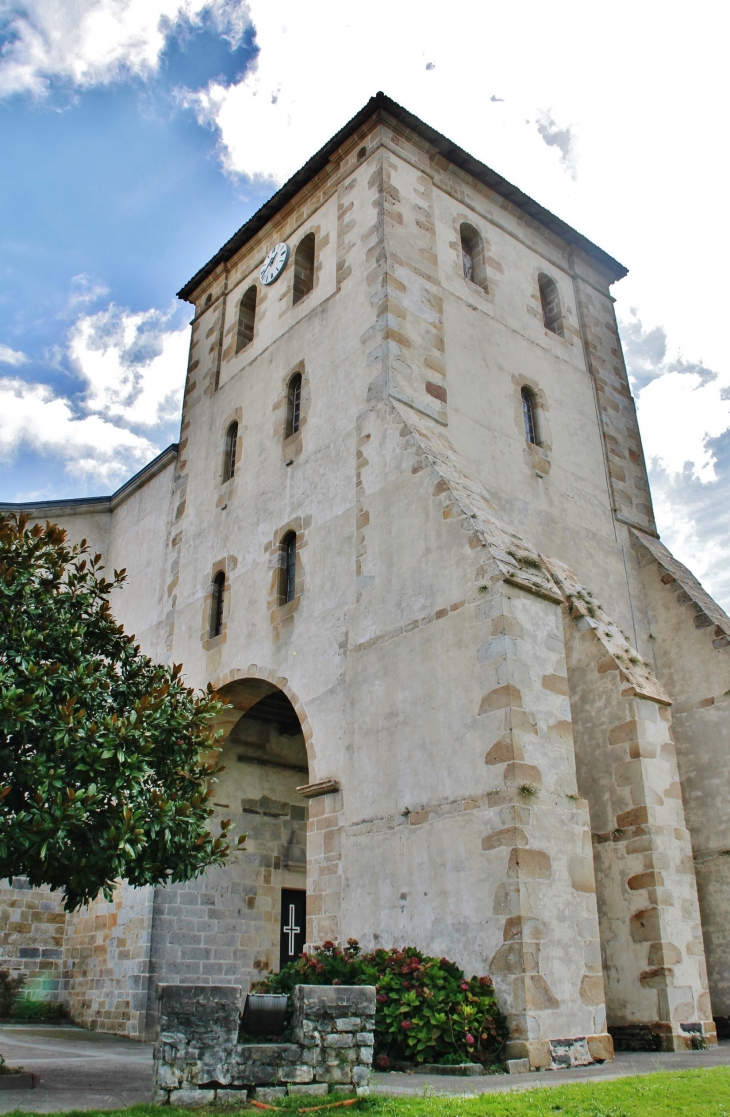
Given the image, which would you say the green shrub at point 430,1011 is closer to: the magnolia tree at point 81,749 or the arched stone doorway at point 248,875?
the magnolia tree at point 81,749

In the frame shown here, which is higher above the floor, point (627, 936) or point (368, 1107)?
point (627, 936)

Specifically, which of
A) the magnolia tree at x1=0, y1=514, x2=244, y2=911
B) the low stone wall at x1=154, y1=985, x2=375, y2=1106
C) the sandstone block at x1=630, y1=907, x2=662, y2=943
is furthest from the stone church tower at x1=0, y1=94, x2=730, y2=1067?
the magnolia tree at x1=0, y1=514, x2=244, y2=911

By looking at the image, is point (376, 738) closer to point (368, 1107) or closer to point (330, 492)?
point (330, 492)

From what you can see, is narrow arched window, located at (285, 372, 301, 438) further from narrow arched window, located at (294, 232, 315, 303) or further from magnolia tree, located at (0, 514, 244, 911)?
magnolia tree, located at (0, 514, 244, 911)

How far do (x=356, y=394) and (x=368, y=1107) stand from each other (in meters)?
8.62


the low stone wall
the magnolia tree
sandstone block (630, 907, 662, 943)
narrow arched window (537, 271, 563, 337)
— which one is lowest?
the low stone wall

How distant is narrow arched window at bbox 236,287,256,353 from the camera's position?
630 inches

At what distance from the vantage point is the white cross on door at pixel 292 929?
1363 centimetres

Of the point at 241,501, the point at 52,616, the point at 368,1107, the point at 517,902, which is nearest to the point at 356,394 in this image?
the point at 241,501

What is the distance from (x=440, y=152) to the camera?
567 inches

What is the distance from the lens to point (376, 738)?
9742 millimetres

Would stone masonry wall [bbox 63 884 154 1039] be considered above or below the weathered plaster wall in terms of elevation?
below

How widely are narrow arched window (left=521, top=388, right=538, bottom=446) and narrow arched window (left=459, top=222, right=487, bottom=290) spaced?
185 cm

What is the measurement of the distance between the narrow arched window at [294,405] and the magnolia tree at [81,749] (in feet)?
18.4
